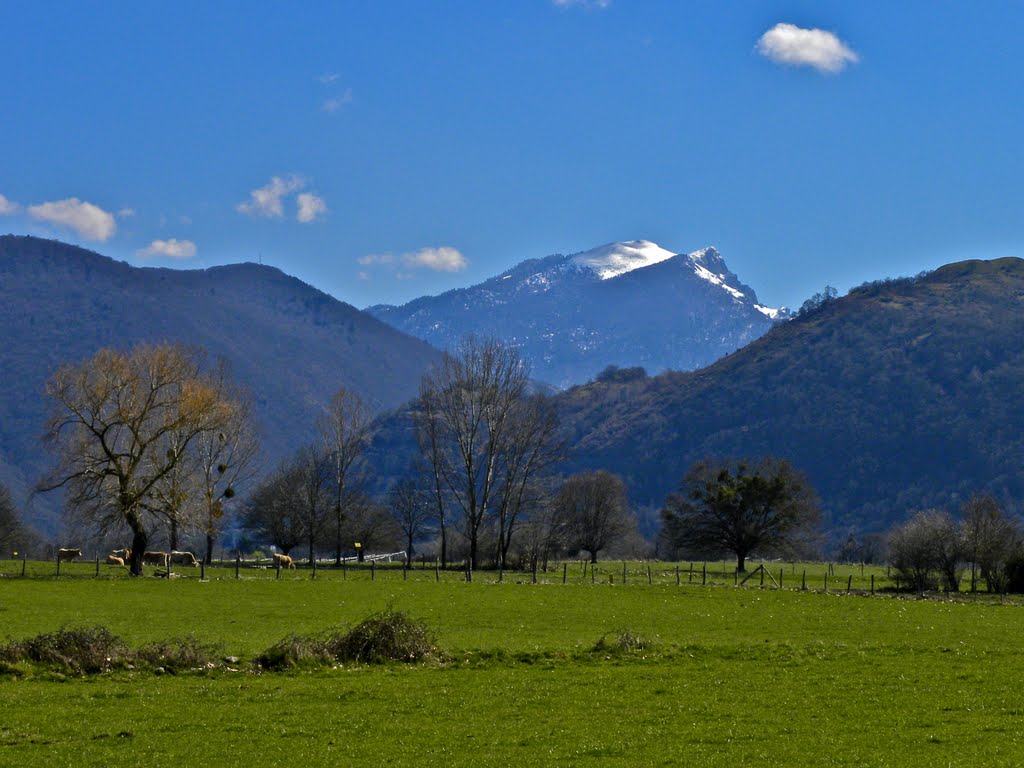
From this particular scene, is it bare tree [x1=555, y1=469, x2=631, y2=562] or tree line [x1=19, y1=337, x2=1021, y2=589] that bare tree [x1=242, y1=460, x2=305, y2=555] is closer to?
tree line [x1=19, y1=337, x2=1021, y2=589]

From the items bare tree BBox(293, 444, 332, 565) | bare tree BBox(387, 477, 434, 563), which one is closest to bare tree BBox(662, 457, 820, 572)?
bare tree BBox(387, 477, 434, 563)

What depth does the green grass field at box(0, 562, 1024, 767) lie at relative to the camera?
739 inches

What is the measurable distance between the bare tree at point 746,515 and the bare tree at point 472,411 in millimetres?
17287

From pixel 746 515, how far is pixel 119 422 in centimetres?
5466

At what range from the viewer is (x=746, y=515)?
102 meters

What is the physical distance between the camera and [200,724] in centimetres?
2078

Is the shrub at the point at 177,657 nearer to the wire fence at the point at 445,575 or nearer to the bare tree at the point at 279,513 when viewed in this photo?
the wire fence at the point at 445,575

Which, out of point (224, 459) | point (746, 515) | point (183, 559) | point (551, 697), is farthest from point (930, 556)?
point (551, 697)

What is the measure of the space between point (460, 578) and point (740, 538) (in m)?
36.9

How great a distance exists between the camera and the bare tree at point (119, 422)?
66438 millimetres

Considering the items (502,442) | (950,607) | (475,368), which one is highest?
(475,368)

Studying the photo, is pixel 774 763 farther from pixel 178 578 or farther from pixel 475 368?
pixel 475 368

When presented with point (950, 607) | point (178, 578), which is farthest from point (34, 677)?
point (950, 607)

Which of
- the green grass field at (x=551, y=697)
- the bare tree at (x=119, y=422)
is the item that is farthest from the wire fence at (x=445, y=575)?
the green grass field at (x=551, y=697)
